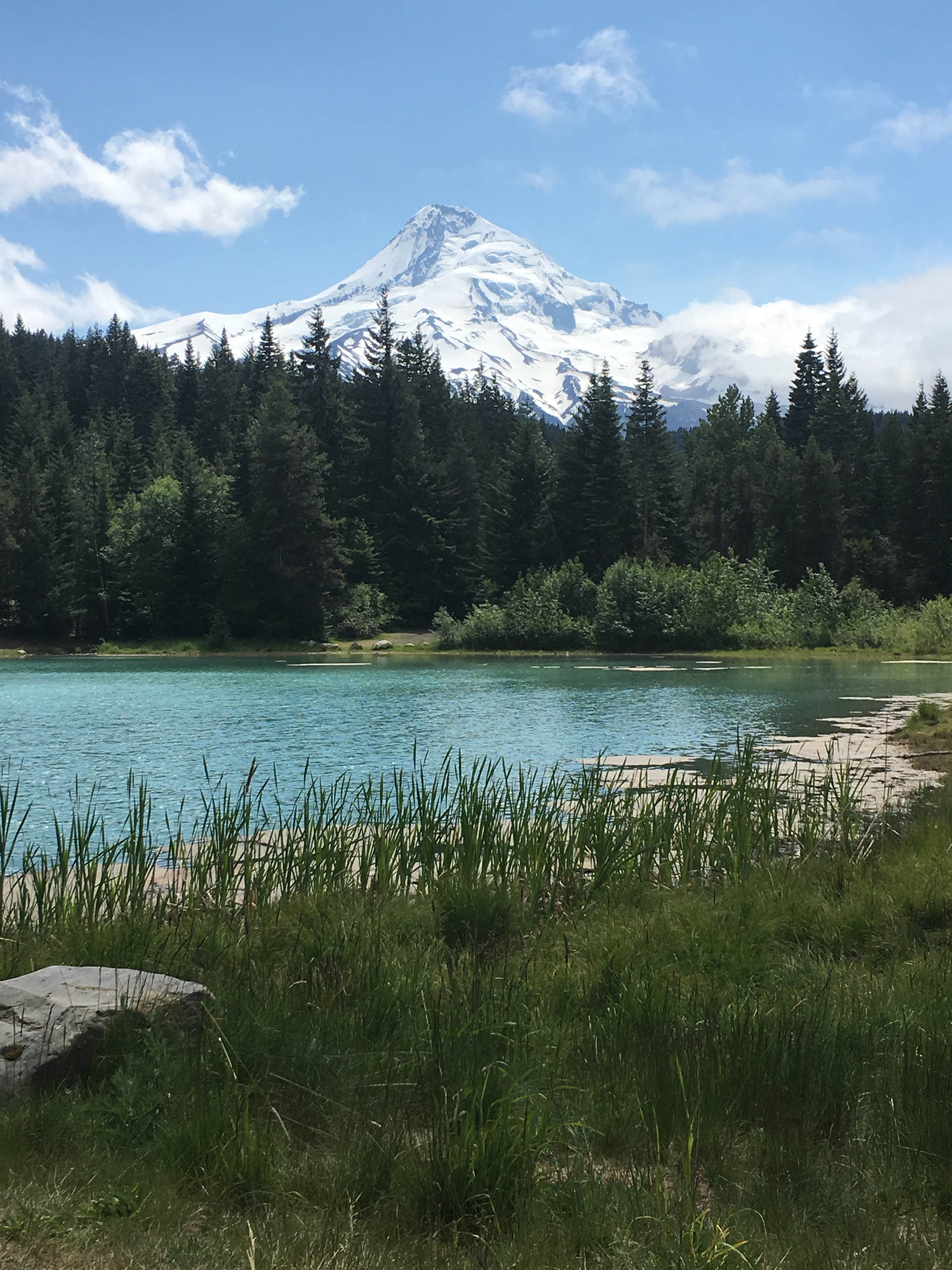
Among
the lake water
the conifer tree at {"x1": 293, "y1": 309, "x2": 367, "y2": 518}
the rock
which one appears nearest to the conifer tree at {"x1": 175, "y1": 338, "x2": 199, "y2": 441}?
the conifer tree at {"x1": 293, "y1": 309, "x2": 367, "y2": 518}

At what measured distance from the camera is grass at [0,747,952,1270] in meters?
3.14

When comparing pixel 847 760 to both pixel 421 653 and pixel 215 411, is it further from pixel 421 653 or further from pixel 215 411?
pixel 215 411

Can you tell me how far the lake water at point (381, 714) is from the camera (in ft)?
55.4

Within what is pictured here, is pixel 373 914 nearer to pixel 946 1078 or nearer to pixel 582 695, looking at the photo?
pixel 946 1078

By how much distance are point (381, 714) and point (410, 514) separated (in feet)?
163

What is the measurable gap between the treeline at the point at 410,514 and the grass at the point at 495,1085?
4746 cm

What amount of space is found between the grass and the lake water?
23.3ft

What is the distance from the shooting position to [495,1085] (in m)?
3.87

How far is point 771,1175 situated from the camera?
137 inches

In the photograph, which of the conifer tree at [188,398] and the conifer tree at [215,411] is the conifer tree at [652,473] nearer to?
the conifer tree at [215,411]

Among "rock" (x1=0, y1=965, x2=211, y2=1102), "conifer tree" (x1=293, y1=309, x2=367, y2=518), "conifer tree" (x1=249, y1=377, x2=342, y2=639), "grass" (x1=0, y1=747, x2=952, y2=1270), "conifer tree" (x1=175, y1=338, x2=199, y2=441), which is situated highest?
"conifer tree" (x1=175, y1=338, x2=199, y2=441)

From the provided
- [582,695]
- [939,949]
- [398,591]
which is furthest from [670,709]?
[398,591]

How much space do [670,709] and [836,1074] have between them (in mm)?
21455

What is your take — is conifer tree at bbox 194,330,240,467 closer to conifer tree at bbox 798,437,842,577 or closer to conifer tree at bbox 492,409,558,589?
conifer tree at bbox 492,409,558,589
